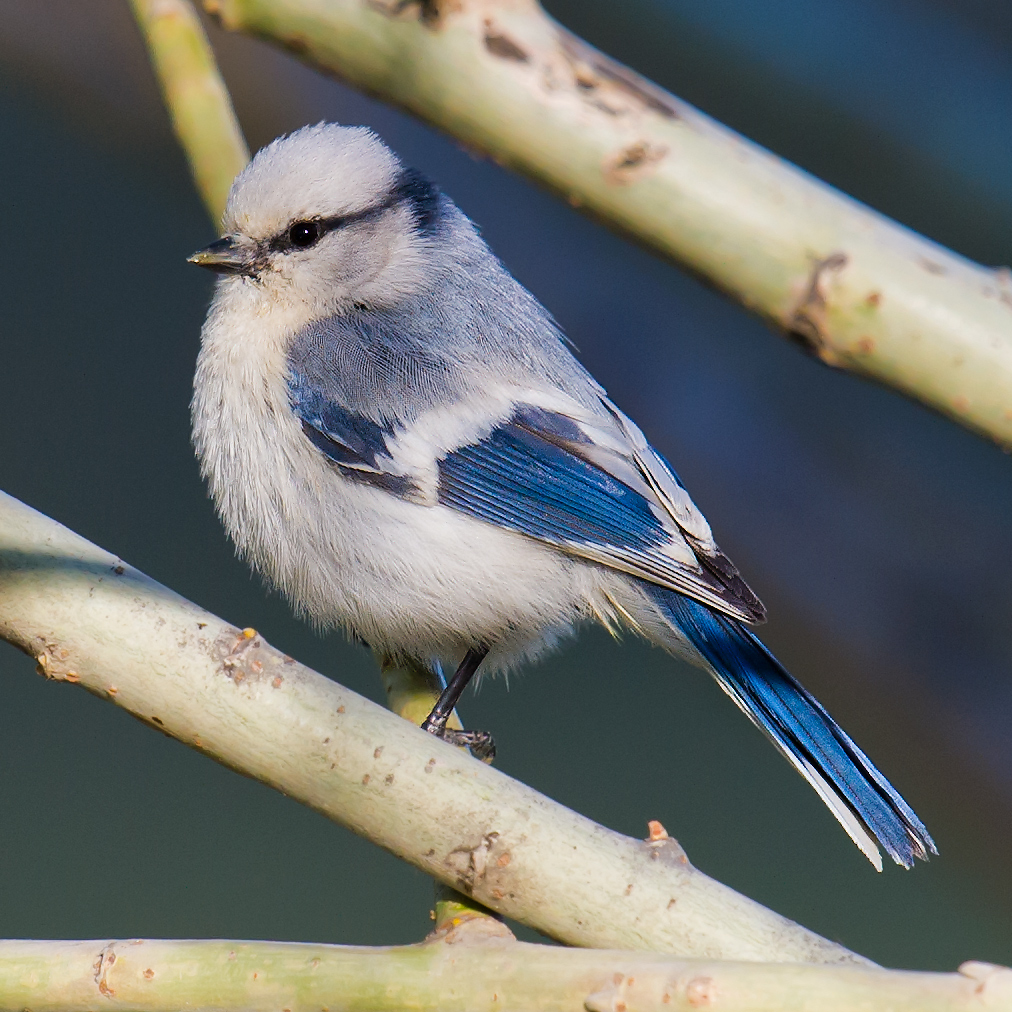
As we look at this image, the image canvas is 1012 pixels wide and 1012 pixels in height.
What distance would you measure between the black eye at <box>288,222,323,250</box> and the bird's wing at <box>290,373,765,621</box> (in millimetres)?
181

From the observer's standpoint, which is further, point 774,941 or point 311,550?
point 311,550

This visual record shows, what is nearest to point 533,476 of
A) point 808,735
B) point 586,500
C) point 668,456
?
point 586,500

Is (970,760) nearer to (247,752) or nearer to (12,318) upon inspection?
(247,752)

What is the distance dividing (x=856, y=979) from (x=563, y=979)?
154 millimetres

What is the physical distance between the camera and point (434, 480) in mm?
1257

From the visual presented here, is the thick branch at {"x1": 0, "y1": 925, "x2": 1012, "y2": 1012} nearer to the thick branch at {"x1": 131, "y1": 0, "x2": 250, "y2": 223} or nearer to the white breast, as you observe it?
the white breast

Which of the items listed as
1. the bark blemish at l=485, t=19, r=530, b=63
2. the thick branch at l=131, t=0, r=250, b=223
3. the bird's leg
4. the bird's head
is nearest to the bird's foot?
the bird's leg

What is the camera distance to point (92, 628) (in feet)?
2.61

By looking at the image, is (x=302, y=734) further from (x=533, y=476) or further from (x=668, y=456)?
(x=668, y=456)

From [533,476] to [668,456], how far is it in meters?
0.81

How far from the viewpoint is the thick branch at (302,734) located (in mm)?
742

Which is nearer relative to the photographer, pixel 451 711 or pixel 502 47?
pixel 502 47

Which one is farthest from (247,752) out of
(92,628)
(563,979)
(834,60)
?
(834,60)

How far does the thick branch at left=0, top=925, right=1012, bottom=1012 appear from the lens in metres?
0.56
